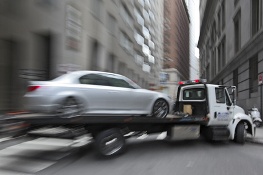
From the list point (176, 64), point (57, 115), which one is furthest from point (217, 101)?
point (176, 64)

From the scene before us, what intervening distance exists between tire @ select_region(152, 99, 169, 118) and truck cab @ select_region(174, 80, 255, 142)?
1020 millimetres

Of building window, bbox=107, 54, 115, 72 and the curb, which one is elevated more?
building window, bbox=107, 54, 115, 72

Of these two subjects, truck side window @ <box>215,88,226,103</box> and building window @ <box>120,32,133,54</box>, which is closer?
truck side window @ <box>215,88,226,103</box>

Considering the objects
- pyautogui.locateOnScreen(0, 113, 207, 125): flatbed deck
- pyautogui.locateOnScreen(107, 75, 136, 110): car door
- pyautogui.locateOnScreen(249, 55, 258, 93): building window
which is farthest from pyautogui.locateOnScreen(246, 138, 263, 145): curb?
pyautogui.locateOnScreen(249, 55, 258, 93): building window

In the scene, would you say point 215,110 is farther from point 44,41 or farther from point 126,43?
point 126,43

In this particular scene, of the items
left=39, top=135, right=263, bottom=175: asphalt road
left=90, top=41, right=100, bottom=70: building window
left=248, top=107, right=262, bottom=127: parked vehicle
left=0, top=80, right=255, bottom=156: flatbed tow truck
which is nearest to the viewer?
left=39, top=135, right=263, bottom=175: asphalt road

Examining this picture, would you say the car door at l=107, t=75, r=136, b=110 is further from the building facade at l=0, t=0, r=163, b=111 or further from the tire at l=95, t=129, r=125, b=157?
the building facade at l=0, t=0, r=163, b=111

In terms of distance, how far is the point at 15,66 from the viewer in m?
18.0

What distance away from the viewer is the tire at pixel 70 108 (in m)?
7.61

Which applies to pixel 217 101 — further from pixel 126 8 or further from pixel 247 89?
pixel 126 8

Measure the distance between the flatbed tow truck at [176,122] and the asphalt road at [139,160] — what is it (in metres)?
0.43

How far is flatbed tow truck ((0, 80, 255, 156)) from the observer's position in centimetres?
698

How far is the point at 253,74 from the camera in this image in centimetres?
2241

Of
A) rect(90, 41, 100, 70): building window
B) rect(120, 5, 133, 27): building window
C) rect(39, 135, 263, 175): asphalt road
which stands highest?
rect(120, 5, 133, 27): building window
